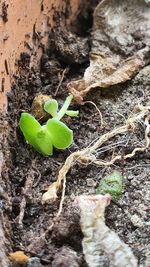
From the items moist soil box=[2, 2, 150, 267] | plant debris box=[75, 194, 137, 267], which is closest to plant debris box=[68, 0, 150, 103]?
moist soil box=[2, 2, 150, 267]

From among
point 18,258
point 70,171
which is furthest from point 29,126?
point 18,258

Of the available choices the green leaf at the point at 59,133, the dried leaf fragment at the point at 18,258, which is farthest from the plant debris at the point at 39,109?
the dried leaf fragment at the point at 18,258

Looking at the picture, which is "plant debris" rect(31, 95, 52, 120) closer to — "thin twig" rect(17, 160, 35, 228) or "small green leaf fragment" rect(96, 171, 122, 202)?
"thin twig" rect(17, 160, 35, 228)

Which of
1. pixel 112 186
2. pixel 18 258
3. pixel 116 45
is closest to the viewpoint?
pixel 18 258

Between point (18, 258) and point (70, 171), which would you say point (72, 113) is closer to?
point (70, 171)

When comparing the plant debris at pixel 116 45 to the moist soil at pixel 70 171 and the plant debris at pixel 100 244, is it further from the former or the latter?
the plant debris at pixel 100 244
